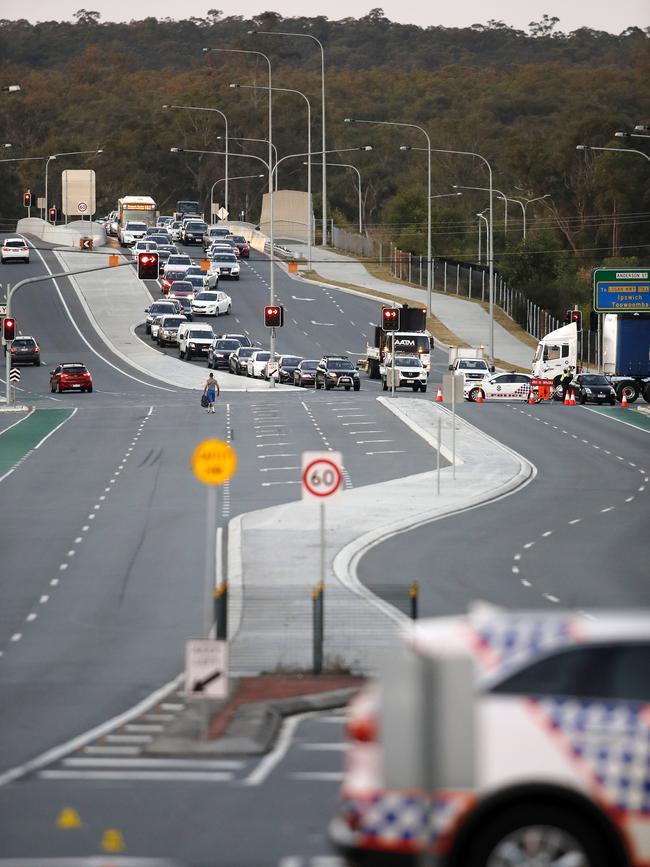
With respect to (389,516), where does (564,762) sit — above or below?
above

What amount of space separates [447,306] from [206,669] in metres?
91.5

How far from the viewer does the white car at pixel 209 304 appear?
8962 cm

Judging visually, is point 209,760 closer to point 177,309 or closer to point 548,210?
point 177,309

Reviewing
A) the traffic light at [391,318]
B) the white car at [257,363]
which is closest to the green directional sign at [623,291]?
the traffic light at [391,318]

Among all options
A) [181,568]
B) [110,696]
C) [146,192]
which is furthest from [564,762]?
[146,192]

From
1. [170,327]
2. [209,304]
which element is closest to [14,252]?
[209,304]

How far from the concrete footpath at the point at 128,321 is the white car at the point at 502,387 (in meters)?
7.96

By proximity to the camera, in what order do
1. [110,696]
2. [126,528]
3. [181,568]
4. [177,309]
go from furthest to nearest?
[177,309] → [126,528] → [181,568] → [110,696]

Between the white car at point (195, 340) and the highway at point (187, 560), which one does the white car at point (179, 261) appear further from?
the highway at point (187, 560)

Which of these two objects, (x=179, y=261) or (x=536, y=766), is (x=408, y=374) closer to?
(x=179, y=261)

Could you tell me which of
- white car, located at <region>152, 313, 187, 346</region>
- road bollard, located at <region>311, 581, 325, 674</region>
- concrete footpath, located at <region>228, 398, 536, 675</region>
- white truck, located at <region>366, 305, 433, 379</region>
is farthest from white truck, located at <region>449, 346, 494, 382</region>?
road bollard, located at <region>311, 581, 325, 674</region>

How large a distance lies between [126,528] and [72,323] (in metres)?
59.4

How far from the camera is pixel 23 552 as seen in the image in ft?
102

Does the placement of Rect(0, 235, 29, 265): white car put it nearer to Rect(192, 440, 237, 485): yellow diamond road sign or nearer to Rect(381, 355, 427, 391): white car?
Rect(381, 355, 427, 391): white car
